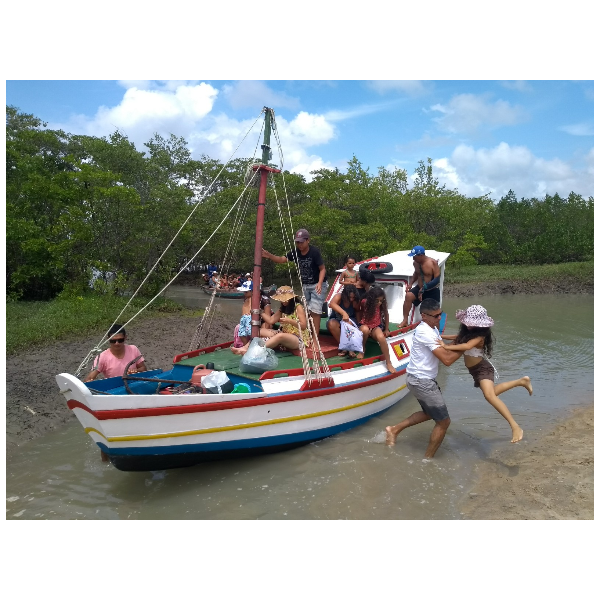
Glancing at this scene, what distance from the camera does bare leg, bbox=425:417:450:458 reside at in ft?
20.0

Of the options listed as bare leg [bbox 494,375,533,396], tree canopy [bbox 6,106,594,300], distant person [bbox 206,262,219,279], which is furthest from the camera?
distant person [bbox 206,262,219,279]

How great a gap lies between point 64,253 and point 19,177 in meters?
5.22

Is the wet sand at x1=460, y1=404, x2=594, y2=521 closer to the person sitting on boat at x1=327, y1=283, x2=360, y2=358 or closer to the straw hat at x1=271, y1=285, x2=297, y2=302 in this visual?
the person sitting on boat at x1=327, y1=283, x2=360, y2=358

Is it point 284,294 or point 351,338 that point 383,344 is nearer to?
point 351,338

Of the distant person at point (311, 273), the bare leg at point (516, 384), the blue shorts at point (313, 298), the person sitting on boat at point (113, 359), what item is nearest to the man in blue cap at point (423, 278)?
the distant person at point (311, 273)

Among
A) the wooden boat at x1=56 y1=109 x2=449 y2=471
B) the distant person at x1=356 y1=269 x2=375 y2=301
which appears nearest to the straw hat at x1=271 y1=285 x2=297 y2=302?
the wooden boat at x1=56 y1=109 x2=449 y2=471

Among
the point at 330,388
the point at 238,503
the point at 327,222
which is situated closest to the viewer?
the point at 238,503

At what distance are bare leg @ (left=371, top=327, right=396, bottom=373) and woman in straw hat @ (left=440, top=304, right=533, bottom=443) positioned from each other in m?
1.51

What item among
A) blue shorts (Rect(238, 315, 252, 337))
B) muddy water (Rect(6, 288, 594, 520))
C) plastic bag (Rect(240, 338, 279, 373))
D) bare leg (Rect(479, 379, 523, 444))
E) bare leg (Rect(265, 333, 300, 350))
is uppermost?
blue shorts (Rect(238, 315, 252, 337))

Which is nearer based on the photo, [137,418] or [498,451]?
[137,418]

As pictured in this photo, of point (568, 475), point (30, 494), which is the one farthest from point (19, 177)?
point (568, 475)

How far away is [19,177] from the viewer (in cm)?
1995

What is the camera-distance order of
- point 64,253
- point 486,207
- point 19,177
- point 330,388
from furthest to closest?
point 486,207 < point 19,177 < point 64,253 < point 330,388

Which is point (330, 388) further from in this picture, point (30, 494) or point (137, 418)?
point (30, 494)
